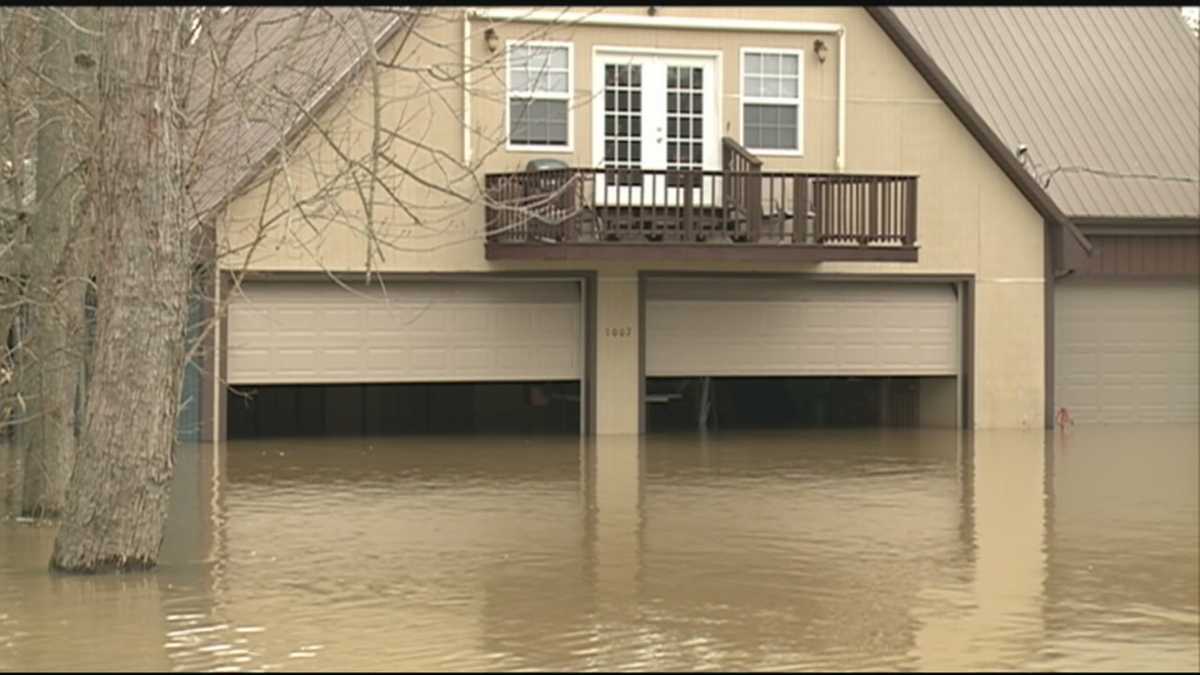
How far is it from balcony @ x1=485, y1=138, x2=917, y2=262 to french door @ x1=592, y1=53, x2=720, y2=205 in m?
0.34

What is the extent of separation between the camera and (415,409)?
30.9 metres

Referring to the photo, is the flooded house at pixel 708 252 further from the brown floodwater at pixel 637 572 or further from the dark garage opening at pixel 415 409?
the brown floodwater at pixel 637 572

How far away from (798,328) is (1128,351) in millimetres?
6098

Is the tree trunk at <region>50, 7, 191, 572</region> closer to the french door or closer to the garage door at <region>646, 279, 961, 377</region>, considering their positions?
the french door

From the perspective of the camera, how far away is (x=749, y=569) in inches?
527

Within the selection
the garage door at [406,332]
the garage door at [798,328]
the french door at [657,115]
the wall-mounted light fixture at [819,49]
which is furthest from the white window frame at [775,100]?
the garage door at [406,332]

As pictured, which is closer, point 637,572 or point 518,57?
point 637,572

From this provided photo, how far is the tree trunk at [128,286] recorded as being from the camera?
1256cm

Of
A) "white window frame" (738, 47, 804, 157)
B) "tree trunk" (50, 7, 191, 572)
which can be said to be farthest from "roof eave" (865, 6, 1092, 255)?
"tree trunk" (50, 7, 191, 572)

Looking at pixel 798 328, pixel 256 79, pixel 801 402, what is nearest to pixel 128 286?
pixel 256 79

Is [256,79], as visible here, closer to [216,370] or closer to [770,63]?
[216,370]

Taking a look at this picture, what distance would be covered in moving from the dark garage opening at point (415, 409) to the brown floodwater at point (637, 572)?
6.31m

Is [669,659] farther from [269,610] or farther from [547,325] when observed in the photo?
[547,325]

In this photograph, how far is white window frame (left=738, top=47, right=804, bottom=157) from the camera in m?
27.3
